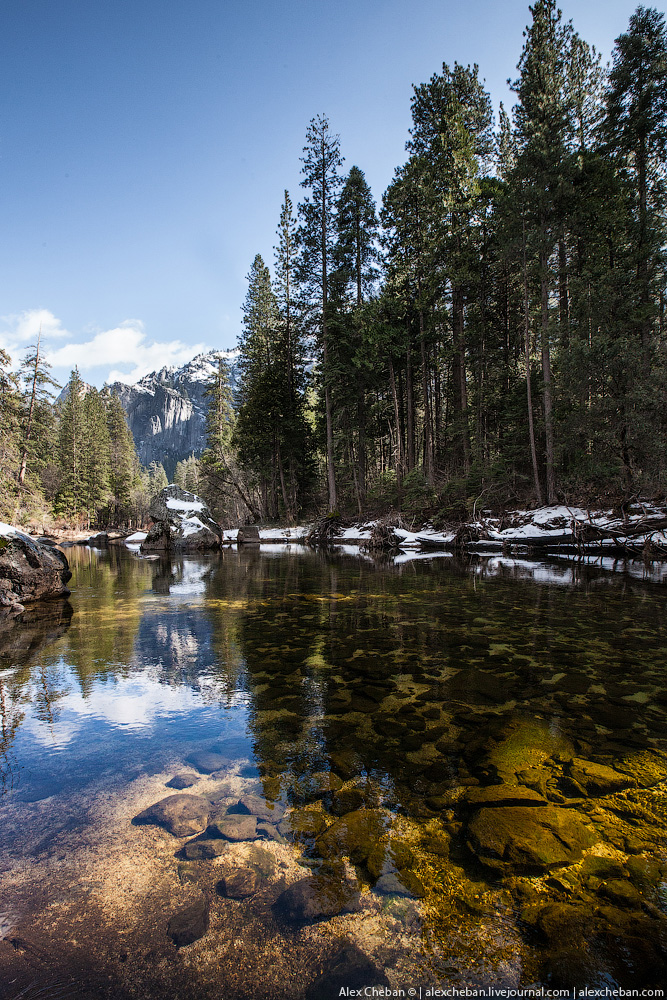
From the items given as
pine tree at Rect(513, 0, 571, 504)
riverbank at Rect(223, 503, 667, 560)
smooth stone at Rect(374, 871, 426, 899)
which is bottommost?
smooth stone at Rect(374, 871, 426, 899)

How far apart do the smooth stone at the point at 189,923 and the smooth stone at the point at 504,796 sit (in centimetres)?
147

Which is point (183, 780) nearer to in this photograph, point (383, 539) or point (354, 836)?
point (354, 836)

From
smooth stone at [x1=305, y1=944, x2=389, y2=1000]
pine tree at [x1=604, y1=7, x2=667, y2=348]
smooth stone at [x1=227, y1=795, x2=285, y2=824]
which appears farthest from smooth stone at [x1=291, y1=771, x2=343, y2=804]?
pine tree at [x1=604, y1=7, x2=667, y2=348]

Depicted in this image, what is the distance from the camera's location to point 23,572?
8.65 metres

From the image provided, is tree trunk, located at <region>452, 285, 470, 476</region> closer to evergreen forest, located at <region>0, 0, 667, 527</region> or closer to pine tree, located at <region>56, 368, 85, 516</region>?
evergreen forest, located at <region>0, 0, 667, 527</region>

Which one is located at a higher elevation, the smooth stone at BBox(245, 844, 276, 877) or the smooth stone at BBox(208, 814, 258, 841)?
the smooth stone at BBox(245, 844, 276, 877)

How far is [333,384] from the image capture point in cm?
2406

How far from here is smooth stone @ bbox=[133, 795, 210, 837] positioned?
229 cm

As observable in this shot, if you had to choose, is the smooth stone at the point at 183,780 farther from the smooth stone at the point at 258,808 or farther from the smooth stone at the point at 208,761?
→ the smooth stone at the point at 258,808

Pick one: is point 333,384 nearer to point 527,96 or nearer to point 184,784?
point 527,96

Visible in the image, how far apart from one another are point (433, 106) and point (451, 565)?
80.9ft

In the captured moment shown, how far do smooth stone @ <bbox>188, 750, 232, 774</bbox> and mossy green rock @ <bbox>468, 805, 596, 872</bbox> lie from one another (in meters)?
1.62

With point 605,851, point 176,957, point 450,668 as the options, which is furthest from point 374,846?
point 450,668

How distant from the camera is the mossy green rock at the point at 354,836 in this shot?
206 centimetres
